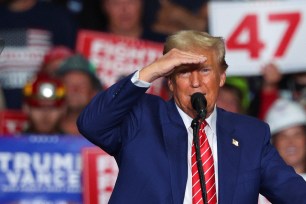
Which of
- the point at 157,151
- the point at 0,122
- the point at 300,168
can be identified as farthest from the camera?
the point at 0,122

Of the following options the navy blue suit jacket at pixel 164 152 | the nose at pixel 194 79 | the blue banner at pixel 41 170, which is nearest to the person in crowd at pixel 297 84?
the blue banner at pixel 41 170

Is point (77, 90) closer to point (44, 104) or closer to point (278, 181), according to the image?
point (44, 104)

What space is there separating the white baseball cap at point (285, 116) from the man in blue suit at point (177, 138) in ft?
8.70

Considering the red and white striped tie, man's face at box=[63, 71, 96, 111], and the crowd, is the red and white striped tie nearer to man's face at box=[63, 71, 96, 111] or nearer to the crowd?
the crowd

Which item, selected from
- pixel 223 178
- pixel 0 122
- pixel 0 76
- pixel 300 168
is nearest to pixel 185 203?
pixel 223 178

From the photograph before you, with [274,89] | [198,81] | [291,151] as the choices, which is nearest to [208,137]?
[198,81]

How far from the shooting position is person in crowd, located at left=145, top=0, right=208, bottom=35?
336 inches

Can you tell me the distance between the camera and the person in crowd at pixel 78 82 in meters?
7.83

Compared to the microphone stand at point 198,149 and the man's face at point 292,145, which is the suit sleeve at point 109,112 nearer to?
the microphone stand at point 198,149

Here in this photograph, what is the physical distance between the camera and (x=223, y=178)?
14.7 feet

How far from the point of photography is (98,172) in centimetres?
707

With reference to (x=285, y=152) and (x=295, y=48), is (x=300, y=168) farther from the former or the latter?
(x=295, y=48)

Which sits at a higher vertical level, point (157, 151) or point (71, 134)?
point (157, 151)

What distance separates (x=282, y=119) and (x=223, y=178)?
115 inches
